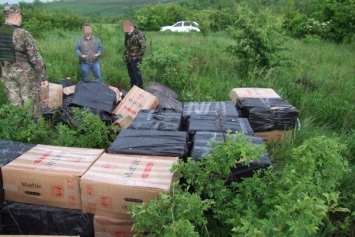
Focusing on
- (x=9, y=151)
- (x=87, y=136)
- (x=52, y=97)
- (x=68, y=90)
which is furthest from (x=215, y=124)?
(x=68, y=90)

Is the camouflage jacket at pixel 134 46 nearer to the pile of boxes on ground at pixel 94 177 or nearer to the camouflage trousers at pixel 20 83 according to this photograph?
the camouflage trousers at pixel 20 83

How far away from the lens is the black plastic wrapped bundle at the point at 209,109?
3.53 m

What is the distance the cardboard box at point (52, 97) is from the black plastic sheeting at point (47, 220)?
2597mm

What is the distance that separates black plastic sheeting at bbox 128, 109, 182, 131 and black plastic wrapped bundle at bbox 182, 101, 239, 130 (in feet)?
0.31

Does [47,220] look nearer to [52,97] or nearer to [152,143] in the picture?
[152,143]

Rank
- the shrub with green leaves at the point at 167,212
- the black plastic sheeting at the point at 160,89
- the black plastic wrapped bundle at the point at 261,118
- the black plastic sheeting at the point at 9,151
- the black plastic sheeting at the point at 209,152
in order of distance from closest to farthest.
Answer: the shrub with green leaves at the point at 167,212, the black plastic sheeting at the point at 209,152, the black plastic sheeting at the point at 9,151, the black plastic wrapped bundle at the point at 261,118, the black plastic sheeting at the point at 160,89

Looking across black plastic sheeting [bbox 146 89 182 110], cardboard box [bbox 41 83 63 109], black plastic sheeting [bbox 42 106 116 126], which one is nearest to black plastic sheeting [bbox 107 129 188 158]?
black plastic sheeting [bbox 42 106 116 126]

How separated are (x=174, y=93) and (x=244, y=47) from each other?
87.7 inches

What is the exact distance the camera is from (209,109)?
370 centimetres

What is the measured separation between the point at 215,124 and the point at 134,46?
140 inches

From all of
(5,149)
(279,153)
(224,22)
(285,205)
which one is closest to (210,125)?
(279,153)

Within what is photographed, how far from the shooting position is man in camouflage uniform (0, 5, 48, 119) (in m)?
4.05

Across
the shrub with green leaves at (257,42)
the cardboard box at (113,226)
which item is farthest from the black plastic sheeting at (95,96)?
A: the shrub with green leaves at (257,42)

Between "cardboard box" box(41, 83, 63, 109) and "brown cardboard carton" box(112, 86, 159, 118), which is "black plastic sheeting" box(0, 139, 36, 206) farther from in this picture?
"cardboard box" box(41, 83, 63, 109)
